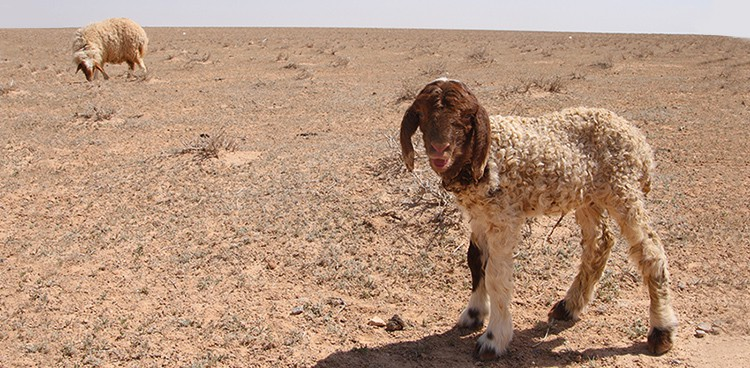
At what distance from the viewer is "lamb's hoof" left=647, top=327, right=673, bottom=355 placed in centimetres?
414

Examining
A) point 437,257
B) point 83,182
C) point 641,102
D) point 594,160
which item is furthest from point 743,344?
point 641,102

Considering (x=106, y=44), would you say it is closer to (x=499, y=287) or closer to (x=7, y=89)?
(x=7, y=89)

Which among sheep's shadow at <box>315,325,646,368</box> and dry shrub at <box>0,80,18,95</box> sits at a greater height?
dry shrub at <box>0,80,18,95</box>

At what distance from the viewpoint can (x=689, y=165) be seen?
26.0 ft

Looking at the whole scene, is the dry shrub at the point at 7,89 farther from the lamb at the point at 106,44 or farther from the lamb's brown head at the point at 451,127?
the lamb's brown head at the point at 451,127

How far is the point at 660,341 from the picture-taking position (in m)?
4.14

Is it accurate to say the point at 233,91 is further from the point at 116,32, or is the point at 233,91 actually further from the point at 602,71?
the point at 602,71

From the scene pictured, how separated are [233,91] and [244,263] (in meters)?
10.2

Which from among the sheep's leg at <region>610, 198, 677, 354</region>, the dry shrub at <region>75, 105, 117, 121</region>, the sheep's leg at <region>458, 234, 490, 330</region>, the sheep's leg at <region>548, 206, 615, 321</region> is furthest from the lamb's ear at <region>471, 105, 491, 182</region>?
the dry shrub at <region>75, 105, 117, 121</region>

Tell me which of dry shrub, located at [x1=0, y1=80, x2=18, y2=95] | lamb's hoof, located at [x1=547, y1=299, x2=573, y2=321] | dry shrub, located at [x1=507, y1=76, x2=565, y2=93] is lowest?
lamb's hoof, located at [x1=547, y1=299, x2=573, y2=321]

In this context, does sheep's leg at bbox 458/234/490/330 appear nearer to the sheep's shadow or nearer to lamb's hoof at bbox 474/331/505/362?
the sheep's shadow

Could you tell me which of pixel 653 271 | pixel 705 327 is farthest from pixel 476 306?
pixel 705 327

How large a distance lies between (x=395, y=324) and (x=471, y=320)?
1.86 feet

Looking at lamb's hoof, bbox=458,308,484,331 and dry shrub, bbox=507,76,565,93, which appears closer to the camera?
lamb's hoof, bbox=458,308,484,331
